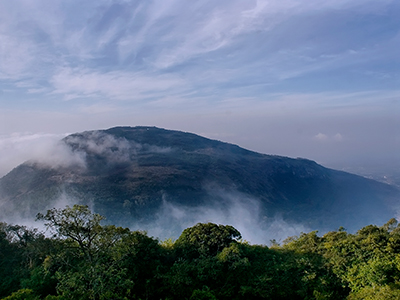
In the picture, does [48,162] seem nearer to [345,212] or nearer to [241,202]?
[241,202]

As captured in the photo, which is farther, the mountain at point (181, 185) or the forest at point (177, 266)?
the mountain at point (181, 185)

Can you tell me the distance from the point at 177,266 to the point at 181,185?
108 metres

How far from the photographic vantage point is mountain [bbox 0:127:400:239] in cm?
11294

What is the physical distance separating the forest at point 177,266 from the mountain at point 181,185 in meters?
85.7

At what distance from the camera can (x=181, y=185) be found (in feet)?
424

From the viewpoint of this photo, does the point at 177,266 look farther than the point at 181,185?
No

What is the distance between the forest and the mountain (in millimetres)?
85748

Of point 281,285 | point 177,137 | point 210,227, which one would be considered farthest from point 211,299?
point 177,137

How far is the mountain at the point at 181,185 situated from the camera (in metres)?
113

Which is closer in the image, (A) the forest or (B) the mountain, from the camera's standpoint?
(A) the forest

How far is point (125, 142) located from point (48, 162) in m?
43.9

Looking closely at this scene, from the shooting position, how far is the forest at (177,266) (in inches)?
725

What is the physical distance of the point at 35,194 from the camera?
11494cm

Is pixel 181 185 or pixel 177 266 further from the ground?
pixel 177 266
